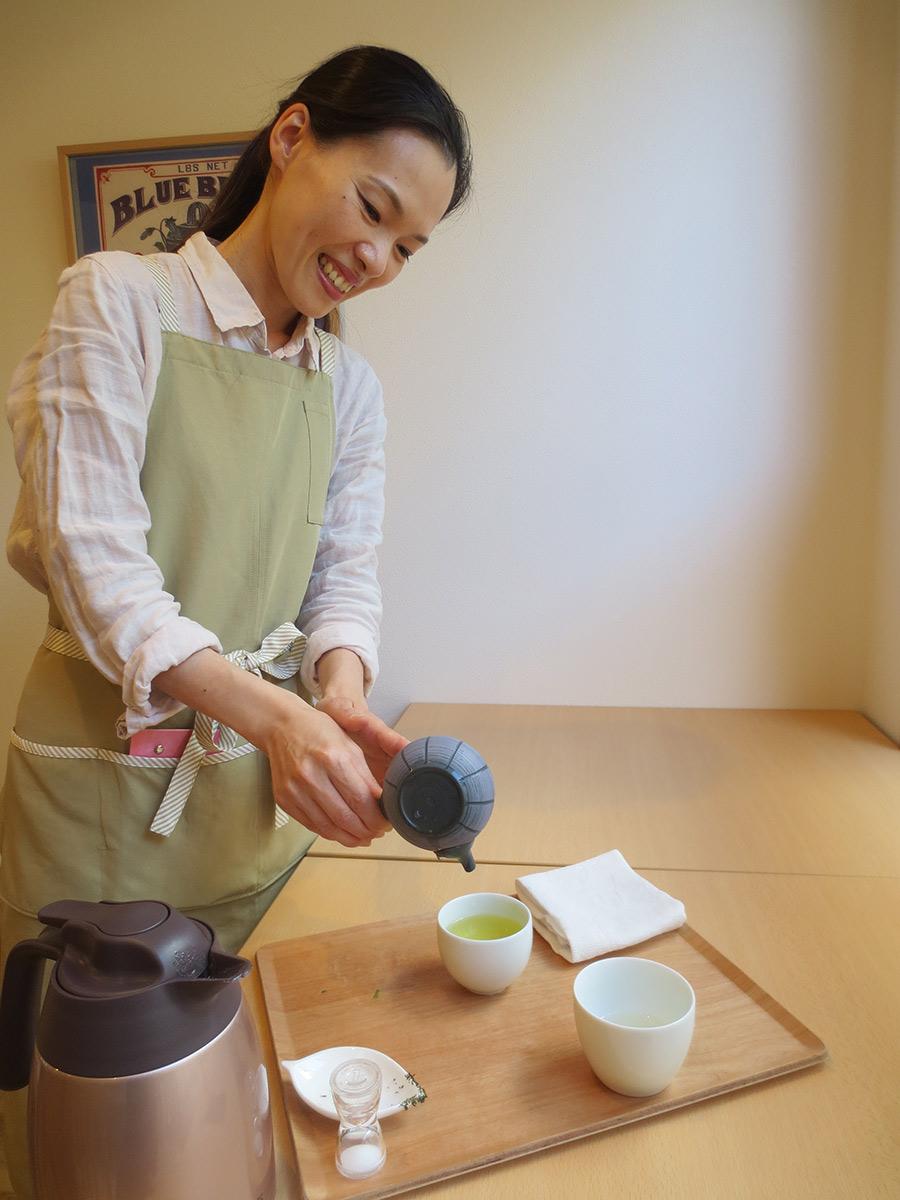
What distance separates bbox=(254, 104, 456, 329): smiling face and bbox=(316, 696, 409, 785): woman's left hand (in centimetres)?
52

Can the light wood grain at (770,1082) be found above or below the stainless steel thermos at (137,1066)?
below

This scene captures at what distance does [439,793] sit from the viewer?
0.74 metres

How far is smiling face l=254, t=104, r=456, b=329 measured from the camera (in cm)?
100

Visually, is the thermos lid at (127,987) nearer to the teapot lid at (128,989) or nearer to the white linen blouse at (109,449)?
the teapot lid at (128,989)

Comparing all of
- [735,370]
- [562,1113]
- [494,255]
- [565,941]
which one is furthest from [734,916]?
[494,255]

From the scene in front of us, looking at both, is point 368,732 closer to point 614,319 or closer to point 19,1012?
point 19,1012

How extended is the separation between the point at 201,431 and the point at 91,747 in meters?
0.41

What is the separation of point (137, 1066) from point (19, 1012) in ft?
0.49

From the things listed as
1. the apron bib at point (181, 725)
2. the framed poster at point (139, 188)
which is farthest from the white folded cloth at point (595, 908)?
the framed poster at point (139, 188)

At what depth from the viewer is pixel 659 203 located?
183 cm

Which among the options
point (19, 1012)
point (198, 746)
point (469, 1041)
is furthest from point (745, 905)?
point (19, 1012)

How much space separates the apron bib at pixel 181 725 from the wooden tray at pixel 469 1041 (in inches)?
7.9

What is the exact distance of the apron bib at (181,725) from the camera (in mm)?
1027

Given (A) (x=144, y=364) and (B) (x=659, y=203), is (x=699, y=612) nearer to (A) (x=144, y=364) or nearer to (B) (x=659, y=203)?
A: (B) (x=659, y=203)
